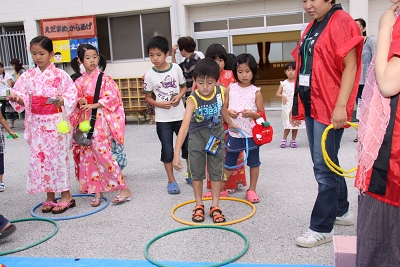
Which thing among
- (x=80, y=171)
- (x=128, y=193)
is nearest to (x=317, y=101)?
(x=128, y=193)

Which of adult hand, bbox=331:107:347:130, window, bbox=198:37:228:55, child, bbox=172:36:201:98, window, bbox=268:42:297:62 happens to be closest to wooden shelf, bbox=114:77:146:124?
window, bbox=198:37:228:55

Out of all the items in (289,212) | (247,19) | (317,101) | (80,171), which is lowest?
(289,212)

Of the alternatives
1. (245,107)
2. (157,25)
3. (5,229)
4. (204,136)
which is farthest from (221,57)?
(157,25)

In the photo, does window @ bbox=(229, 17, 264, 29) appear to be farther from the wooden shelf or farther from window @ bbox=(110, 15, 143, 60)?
the wooden shelf

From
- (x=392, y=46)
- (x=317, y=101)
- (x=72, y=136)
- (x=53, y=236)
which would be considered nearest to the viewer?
(x=392, y=46)

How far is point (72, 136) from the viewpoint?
423 centimetres

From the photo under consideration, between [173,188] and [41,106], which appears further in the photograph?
[173,188]

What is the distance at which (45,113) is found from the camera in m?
3.97

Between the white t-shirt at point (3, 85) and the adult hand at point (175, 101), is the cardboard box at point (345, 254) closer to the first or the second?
the adult hand at point (175, 101)

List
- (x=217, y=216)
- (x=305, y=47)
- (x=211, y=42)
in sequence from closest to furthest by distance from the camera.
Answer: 1. (x=305, y=47)
2. (x=217, y=216)
3. (x=211, y=42)

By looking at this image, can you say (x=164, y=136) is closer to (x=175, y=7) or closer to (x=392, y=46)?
(x=392, y=46)

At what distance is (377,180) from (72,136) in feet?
10.8

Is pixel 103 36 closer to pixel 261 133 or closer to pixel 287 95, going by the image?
pixel 287 95

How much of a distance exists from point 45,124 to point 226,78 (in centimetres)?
215
